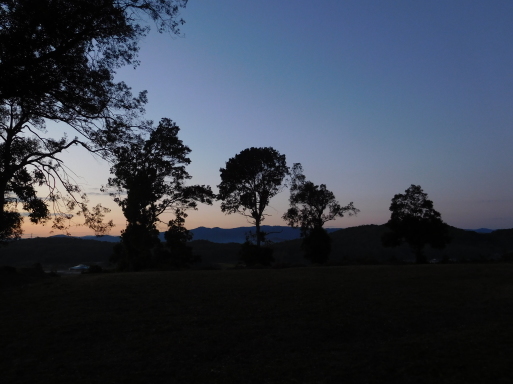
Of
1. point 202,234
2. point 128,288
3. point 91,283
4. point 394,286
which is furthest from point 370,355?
point 202,234

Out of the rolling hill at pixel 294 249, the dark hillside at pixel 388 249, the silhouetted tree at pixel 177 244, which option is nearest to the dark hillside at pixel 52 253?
the rolling hill at pixel 294 249

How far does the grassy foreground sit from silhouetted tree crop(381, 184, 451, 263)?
27454 mm

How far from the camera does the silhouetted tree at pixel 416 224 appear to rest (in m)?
41.9

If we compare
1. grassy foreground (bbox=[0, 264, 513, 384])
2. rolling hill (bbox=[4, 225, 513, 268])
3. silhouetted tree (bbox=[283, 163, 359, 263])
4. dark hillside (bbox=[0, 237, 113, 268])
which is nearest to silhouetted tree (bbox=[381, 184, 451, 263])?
silhouetted tree (bbox=[283, 163, 359, 263])

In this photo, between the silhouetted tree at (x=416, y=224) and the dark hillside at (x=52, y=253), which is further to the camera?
the dark hillside at (x=52, y=253)

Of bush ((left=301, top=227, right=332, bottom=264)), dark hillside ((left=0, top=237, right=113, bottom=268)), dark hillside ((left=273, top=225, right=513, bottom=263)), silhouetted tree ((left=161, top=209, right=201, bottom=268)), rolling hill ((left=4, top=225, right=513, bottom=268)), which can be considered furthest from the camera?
dark hillside ((left=273, top=225, right=513, bottom=263))

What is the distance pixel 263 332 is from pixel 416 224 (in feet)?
121

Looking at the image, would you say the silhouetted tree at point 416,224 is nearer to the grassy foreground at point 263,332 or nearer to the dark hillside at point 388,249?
the grassy foreground at point 263,332

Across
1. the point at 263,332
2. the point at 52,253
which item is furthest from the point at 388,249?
the point at 263,332

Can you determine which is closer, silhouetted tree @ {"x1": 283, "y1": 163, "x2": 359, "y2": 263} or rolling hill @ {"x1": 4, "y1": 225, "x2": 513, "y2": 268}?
silhouetted tree @ {"x1": 283, "y1": 163, "x2": 359, "y2": 263}

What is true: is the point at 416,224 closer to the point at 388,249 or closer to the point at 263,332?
the point at 263,332

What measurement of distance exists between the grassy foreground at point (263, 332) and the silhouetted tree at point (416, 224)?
90.1ft

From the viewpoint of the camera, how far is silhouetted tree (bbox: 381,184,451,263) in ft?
137

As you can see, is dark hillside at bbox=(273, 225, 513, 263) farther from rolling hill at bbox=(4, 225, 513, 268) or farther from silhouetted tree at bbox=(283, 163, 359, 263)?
silhouetted tree at bbox=(283, 163, 359, 263)
